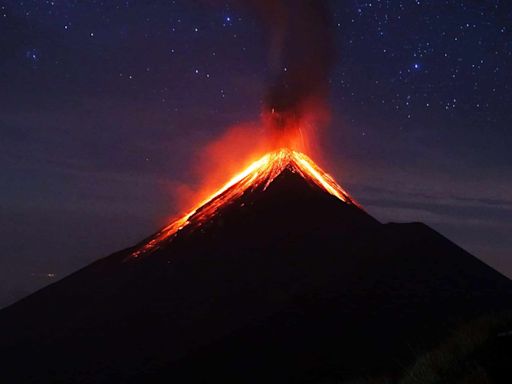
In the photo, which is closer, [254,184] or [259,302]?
[259,302]

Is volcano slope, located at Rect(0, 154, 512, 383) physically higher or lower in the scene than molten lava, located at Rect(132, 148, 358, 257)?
lower

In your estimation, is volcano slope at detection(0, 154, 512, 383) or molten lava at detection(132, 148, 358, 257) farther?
molten lava at detection(132, 148, 358, 257)

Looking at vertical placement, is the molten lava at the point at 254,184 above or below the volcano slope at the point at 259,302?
above

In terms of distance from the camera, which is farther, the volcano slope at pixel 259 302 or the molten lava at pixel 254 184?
the molten lava at pixel 254 184

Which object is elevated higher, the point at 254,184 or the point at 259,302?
the point at 254,184
